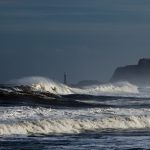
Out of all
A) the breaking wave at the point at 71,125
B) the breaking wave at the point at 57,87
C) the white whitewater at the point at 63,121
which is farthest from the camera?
the breaking wave at the point at 57,87

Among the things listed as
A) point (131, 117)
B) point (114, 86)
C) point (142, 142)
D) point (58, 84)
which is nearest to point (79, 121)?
point (131, 117)

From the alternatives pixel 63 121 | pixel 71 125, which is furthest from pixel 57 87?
pixel 71 125

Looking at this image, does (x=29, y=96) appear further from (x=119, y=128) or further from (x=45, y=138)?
(x=45, y=138)

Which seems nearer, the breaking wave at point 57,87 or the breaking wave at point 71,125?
the breaking wave at point 71,125

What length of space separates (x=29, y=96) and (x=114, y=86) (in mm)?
58673

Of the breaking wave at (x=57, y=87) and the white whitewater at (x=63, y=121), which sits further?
the breaking wave at (x=57, y=87)

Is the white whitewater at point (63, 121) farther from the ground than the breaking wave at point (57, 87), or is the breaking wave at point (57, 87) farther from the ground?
the breaking wave at point (57, 87)

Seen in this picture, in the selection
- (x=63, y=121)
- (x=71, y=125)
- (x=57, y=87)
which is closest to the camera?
(x=71, y=125)

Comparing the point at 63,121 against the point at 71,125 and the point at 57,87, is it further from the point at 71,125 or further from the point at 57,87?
the point at 57,87

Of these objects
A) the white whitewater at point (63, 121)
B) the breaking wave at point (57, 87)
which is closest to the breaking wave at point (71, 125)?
the white whitewater at point (63, 121)

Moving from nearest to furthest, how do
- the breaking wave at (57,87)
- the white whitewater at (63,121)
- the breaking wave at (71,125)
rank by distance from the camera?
the breaking wave at (71,125) < the white whitewater at (63,121) < the breaking wave at (57,87)

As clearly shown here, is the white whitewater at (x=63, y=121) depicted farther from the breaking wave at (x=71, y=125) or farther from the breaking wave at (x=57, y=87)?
the breaking wave at (x=57, y=87)

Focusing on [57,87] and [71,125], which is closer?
[71,125]

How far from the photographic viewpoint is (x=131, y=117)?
39125 millimetres
